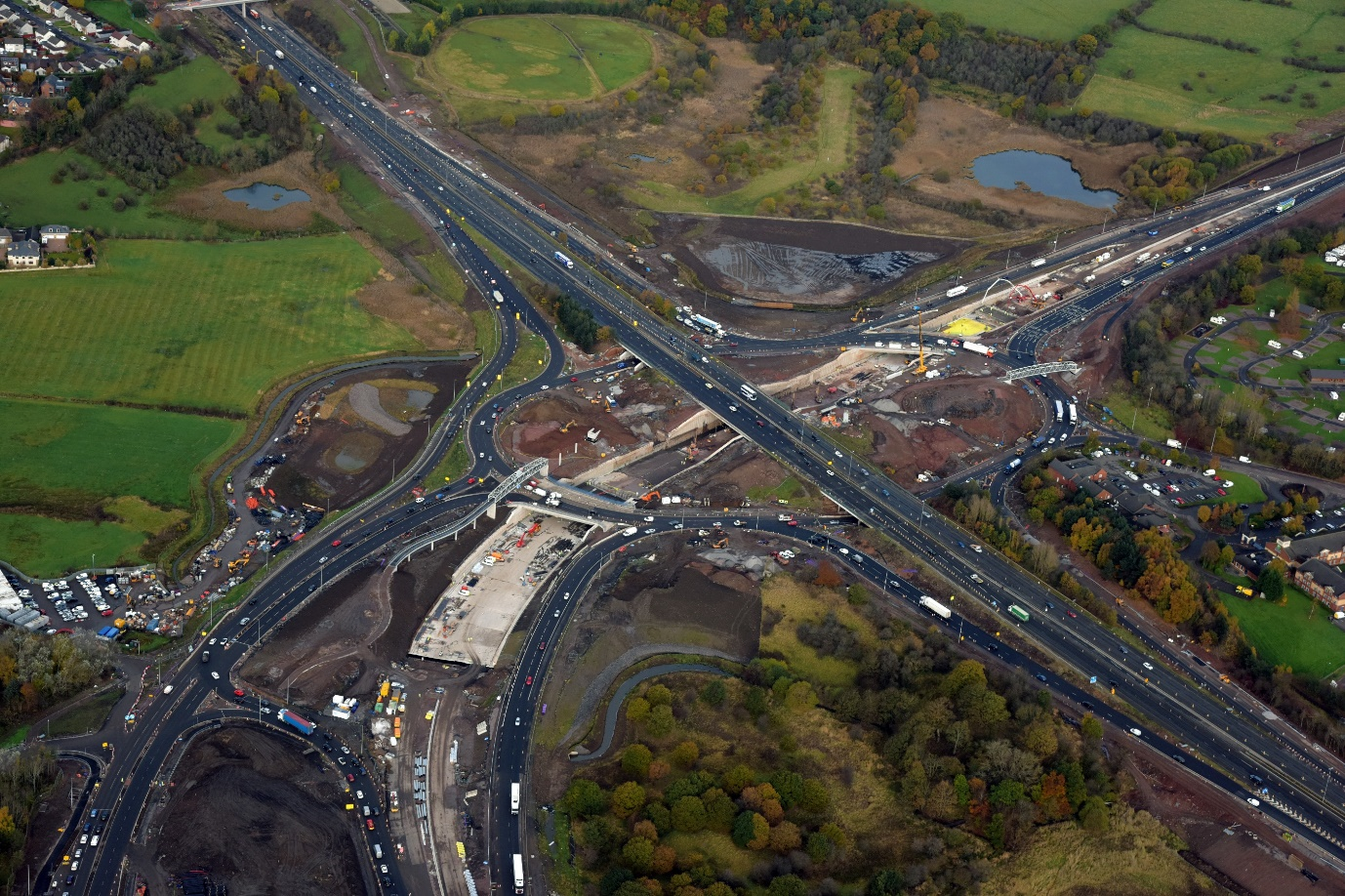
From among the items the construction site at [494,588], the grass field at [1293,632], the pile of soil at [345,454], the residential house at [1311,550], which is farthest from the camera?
the pile of soil at [345,454]

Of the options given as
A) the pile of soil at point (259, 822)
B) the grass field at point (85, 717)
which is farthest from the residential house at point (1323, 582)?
the grass field at point (85, 717)

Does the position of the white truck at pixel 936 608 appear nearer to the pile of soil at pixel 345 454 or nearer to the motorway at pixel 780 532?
the motorway at pixel 780 532

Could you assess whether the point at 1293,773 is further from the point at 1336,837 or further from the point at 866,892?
the point at 866,892

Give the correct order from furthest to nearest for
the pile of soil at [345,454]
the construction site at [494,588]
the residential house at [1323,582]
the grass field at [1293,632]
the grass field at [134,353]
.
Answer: the grass field at [134,353], the pile of soil at [345,454], the residential house at [1323,582], the grass field at [1293,632], the construction site at [494,588]

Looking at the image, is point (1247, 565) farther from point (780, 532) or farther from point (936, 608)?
point (780, 532)

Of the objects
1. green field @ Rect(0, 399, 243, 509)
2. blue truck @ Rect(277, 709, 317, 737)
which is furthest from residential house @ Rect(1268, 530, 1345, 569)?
green field @ Rect(0, 399, 243, 509)

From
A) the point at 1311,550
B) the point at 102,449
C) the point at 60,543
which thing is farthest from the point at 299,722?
the point at 1311,550

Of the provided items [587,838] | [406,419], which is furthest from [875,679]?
[406,419]
